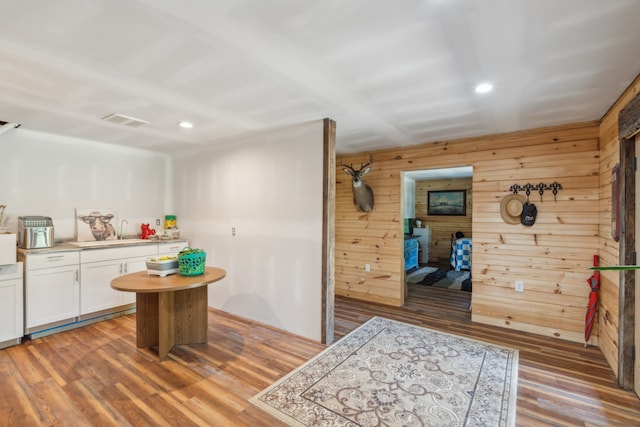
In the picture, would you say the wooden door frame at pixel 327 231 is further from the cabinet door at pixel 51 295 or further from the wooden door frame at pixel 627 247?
the cabinet door at pixel 51 295

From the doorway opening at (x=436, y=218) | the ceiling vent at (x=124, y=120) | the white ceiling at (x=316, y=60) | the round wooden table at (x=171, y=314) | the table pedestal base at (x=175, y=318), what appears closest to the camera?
the white ceiling at (x=316, y=60)

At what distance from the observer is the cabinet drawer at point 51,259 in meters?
3.22

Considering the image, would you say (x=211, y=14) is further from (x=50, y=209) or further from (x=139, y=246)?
(x=50, y=209)

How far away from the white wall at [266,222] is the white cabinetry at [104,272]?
34.3 inches

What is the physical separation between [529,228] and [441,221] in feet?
15.5

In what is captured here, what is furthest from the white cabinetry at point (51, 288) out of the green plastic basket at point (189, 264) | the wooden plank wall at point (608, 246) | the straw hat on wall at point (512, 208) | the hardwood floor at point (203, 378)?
the wooden plank wall at point (608, 246)

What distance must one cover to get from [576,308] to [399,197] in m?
2.44

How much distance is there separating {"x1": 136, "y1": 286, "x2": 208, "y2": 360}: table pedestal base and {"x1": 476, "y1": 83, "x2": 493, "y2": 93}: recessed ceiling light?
315 centimetres

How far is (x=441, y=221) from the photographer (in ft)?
26.9

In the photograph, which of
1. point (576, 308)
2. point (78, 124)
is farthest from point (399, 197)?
point (78, 124)

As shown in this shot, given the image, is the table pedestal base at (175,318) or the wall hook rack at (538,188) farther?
the wall hook rack at (538,188)

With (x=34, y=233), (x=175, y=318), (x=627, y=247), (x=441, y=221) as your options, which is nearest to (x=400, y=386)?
(x=627, y=247)

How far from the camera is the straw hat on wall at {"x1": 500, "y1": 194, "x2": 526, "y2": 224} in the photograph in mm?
3582

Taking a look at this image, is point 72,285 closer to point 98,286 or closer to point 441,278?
point 98,286
